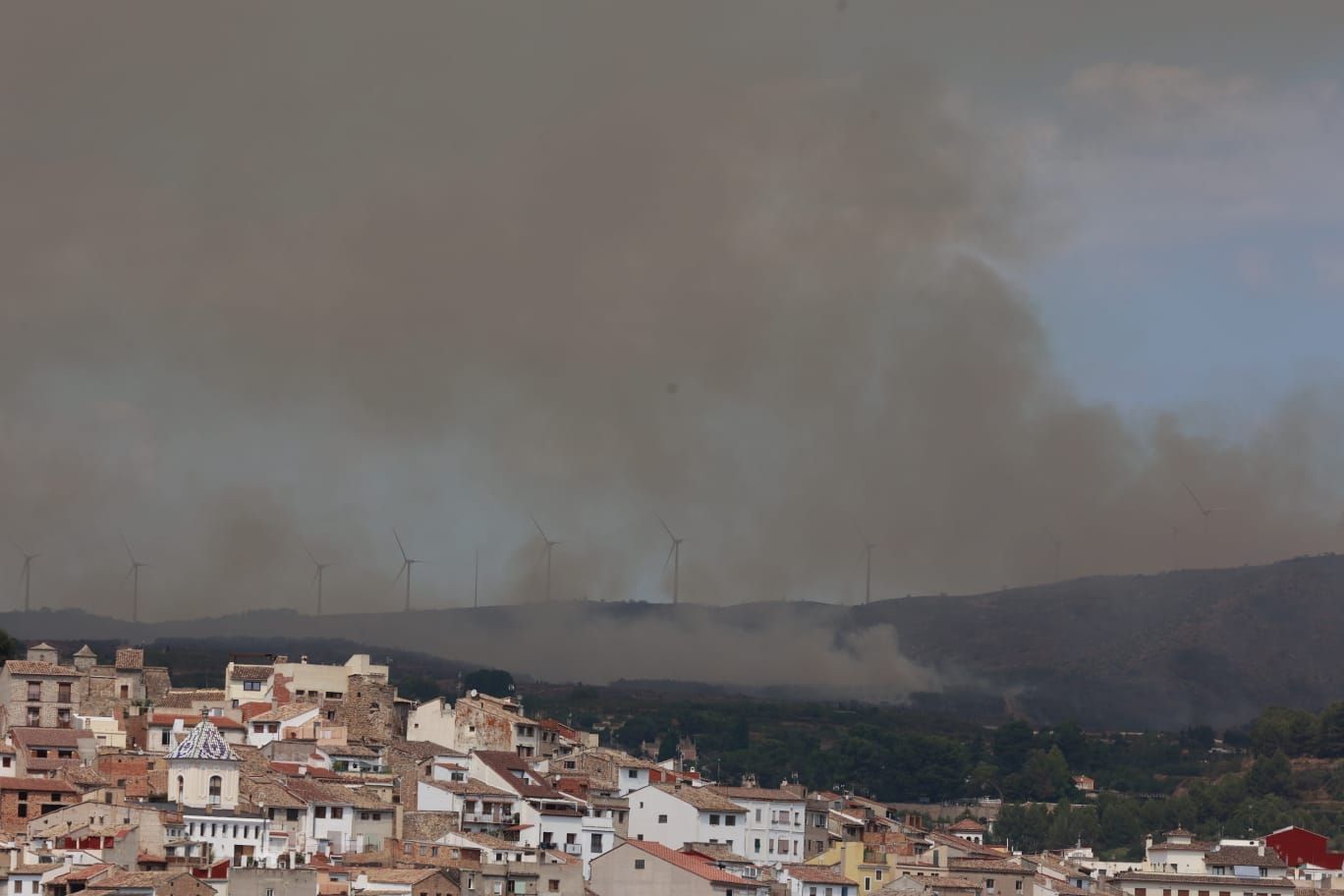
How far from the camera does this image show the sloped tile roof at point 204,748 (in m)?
119

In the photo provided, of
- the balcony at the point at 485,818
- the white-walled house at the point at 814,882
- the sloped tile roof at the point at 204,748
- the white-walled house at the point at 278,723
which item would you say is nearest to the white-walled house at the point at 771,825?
the white-walled house at the point at 814,882

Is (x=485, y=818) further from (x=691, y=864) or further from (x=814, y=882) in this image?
(x=814, y=882)

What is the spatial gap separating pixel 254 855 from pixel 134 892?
12976mm

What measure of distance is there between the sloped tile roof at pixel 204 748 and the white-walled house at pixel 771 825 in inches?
939

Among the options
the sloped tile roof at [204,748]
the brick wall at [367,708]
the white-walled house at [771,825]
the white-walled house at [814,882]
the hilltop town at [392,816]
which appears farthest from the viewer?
→ the brick wall at [367,708]

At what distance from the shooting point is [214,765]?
118688 mm

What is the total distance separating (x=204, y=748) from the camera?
120000 mm

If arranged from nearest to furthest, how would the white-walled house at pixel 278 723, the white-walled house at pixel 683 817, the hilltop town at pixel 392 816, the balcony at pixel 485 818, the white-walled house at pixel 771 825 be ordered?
the hilltop town at pixel 392 816
the balcony at pixel 485 818
the white-walled house at pixel 683 817
the white-walled house at pixel 771 825
the white-walled house at pixel 278 723

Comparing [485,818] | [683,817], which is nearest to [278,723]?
[485,818]

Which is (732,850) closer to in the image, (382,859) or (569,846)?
(569,846)

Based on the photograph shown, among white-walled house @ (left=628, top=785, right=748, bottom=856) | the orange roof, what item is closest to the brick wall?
white-walled house @ (left=628, top=785, right=748, bottom=856)

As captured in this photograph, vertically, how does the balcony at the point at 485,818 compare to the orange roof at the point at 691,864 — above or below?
above

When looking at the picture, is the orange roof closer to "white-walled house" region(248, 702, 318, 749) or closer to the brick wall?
"white-walled house" region(248, 702, 318, 749)

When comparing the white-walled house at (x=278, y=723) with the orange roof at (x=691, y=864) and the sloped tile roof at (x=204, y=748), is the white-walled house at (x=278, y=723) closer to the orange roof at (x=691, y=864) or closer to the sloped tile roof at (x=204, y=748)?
the sloped tile roof at (x=204, y=748)
